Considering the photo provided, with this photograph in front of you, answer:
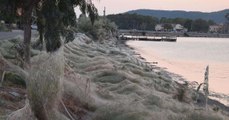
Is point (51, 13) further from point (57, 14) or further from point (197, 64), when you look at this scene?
point (197, 64)

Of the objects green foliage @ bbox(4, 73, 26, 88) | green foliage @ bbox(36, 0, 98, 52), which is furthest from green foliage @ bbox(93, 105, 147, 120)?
green foliage @ bbox(36, 0, 98, 52)

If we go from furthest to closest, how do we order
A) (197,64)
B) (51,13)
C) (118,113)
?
(197,64) → (51,13) → (118,113)

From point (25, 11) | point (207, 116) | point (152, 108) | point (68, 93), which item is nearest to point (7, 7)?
point (25, 11)

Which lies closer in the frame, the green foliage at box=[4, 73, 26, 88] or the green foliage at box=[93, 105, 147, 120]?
the green foliage at box=[93, 105, 147, 120]

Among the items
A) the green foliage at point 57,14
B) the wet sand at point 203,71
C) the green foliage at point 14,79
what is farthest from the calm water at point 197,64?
the green foliage at point 14,79

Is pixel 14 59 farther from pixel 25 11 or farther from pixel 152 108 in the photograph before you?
pixel 152 108

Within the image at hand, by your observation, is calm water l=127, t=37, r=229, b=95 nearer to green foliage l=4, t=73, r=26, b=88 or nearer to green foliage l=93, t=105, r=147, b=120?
green foliage l=4, t=73, r=26, b=88

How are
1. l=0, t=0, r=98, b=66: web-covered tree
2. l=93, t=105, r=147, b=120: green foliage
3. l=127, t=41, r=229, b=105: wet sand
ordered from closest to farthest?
l=93, t=105, r=147, b=120: green foliage
l=0, t=0, r=98, b=66: web-covered tree
l=127, t=41, r=229, b=105: wet sand

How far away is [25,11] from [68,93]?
3.54 metres

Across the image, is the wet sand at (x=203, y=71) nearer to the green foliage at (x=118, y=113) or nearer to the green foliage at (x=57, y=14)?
the green foliage at (x=57, y=14)

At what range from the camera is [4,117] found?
994 cm

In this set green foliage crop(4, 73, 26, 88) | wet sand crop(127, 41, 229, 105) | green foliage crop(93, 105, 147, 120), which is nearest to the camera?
green foliage crop(93, 105, 147, 120)

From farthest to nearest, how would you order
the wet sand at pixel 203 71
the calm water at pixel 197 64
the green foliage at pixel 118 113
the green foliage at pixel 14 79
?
the calm water at pixel 197 64 < the wet sand at pixel 203 71 < the green foliage at pixel 14 79 < the green foliage at pixel 118 113

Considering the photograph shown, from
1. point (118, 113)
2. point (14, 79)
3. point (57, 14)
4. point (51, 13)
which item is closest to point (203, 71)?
point (57, 14)
